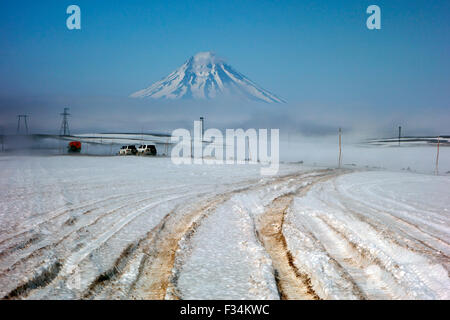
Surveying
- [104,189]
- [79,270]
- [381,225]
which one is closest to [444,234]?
[381,225]

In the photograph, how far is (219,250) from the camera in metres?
4.41

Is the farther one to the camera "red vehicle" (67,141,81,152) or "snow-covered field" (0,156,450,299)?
"red vehicle" (67,141,81,152)

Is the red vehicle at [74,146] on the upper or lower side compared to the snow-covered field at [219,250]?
upper

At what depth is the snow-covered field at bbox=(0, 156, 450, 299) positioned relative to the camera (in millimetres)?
3170

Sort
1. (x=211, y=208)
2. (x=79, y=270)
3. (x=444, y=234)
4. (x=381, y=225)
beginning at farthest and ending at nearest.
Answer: (x=211, y=208)
(x=381, y=225)
(x=444, y=234)
(x=79, y=270)

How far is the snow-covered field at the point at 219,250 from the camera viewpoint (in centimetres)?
317

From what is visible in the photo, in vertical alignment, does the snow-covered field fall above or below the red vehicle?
below

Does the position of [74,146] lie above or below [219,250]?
above

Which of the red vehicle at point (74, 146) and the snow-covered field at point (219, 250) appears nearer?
the snow-covered field at point (219, 250)

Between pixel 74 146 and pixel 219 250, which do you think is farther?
pixel 74 146
